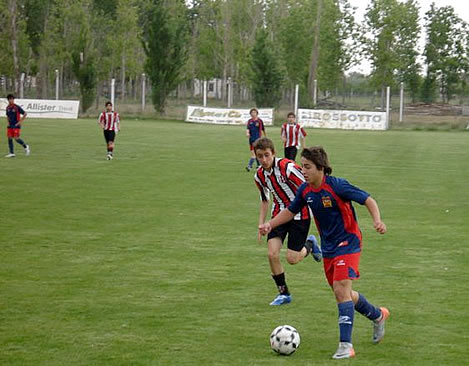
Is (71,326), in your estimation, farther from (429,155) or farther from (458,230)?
(429,155)

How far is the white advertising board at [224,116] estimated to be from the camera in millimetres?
51219

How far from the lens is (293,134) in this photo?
2330cm

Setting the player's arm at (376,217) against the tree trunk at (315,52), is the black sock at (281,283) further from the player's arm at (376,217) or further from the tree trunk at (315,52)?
the tree trunk at (315,52)

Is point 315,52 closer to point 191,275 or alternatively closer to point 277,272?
point 191,275

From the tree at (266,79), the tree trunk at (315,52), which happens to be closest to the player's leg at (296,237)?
the tree at (266,79)

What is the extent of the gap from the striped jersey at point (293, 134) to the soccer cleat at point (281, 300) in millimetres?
14785

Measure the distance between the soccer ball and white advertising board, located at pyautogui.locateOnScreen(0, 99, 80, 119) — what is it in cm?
4597

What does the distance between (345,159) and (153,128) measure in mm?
19095

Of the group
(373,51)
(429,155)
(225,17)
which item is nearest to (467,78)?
(373,51)

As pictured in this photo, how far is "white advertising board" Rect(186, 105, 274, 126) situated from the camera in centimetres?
5122

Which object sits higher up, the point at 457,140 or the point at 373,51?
the point at 373,51

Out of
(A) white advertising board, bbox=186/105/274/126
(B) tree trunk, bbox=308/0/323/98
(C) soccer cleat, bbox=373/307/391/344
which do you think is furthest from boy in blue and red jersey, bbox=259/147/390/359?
(B) tree trunk, bbox=308/0/323/98

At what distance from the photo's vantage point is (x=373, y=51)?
7806cm

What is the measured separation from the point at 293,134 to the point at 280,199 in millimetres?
Result: 14648
